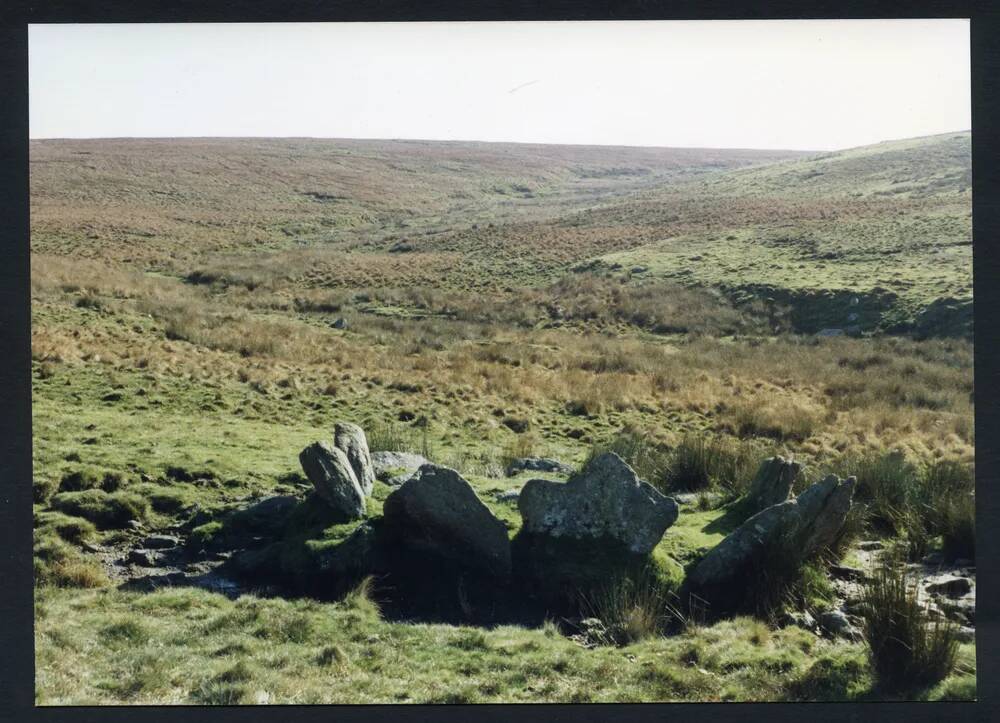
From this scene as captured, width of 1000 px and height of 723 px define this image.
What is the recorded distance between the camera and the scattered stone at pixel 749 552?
8.71 meters

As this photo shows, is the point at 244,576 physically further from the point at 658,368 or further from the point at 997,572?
the point at 658,368

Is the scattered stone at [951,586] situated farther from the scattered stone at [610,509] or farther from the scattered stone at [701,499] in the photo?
the scattered stone at [701,499]

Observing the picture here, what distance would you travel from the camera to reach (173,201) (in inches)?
2509

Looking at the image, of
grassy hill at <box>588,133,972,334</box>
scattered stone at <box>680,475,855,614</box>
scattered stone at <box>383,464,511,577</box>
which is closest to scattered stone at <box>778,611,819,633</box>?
scattered stone at <box>680,475,855,614</box>

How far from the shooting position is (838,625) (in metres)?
8.31

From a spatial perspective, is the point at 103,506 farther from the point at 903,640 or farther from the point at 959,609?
the point at 959,609

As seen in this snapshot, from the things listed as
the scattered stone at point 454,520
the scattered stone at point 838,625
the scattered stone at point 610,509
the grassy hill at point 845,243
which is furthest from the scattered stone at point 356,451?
the grassy hill at point 845,243

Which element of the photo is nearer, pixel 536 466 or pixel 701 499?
pixel 701 499

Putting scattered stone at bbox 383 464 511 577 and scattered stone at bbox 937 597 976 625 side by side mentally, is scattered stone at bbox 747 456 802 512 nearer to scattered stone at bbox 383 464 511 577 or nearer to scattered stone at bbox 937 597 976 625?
scattered stone at bbox 937 597 976 625

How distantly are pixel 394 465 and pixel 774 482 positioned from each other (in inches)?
171

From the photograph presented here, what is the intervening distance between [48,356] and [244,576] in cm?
1050

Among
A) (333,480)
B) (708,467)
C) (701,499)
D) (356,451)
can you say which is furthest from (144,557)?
(708,467)

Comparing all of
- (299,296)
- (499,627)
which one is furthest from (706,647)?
(299,296)

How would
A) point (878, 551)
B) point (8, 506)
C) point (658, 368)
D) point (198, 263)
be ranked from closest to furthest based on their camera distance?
point (8, 506) < point (878, 551) < point (658, 368) < point (198, 263)
